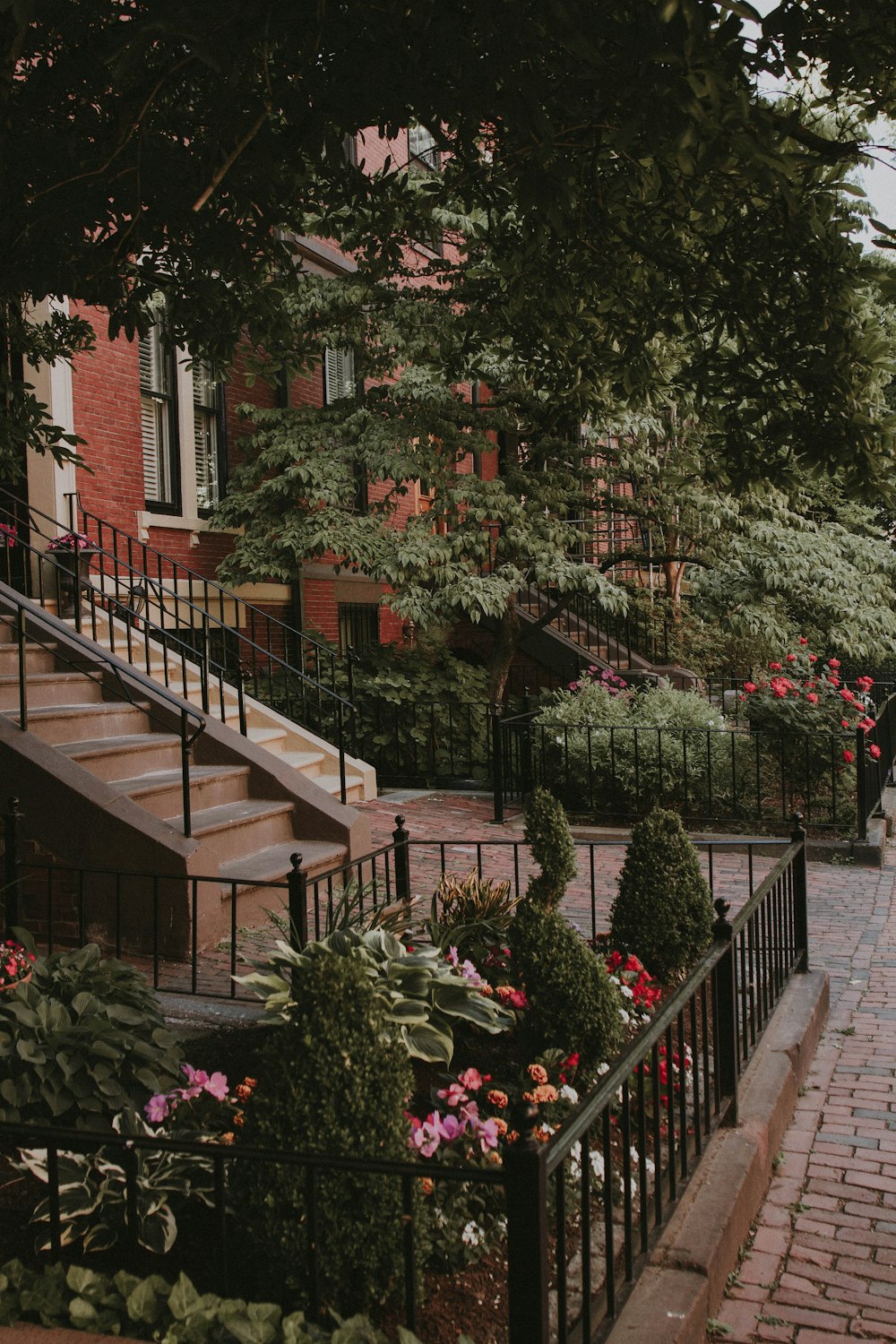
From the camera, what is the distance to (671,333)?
6227 mm

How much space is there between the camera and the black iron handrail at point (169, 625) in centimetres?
1010

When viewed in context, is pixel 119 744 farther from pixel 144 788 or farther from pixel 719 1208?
pixel 719 1208

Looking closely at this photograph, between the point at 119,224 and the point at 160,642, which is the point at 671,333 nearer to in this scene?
the point at 119,224

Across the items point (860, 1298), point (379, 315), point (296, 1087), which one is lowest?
point (860, 1298)

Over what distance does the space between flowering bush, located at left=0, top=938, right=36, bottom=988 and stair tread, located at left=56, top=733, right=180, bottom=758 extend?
8.53 feet

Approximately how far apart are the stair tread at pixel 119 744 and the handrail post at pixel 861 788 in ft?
20.2

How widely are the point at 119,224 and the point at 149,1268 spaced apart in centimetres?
489

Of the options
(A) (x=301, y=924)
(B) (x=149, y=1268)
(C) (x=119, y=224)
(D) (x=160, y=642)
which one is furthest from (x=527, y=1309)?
(D) (x=160, y=642)

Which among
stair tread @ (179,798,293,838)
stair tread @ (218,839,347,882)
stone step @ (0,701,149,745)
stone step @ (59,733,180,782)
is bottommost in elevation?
stair tread @ (218,839,347,882)

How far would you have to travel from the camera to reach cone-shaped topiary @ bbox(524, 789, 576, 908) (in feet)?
20.5

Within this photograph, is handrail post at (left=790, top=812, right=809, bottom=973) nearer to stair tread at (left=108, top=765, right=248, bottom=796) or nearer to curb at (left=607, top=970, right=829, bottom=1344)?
curb at (left=607, top=970, right=829, bottom=1344)

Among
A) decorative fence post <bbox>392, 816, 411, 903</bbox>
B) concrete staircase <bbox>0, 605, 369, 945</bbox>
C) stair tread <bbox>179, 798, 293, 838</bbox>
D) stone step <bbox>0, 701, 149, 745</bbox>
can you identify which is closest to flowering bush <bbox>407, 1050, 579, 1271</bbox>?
decorative fence post <bbox>392, 816, 411, 903</bbox>

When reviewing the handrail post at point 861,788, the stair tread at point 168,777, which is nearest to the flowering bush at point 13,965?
the stair tread at point 168,777

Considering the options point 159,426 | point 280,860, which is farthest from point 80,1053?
point 159,426
